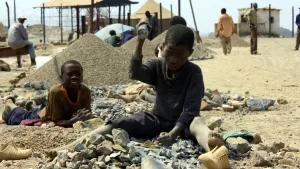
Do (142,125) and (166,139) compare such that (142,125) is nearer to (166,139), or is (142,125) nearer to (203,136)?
(166,139)

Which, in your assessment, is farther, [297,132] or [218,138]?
[297,132]

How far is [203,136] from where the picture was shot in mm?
→ 3812

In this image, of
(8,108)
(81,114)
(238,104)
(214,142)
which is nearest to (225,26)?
(238,104)

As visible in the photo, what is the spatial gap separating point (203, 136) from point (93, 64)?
18.9 feet

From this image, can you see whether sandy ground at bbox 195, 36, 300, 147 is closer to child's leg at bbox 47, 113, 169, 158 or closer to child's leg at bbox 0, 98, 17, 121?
child's leg at bbox 47, 113, 169, 158

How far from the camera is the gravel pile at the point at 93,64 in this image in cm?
920

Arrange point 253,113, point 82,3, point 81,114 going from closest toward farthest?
point 81,114 → point 253,113 → point 82,3

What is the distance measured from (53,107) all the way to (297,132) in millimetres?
2325

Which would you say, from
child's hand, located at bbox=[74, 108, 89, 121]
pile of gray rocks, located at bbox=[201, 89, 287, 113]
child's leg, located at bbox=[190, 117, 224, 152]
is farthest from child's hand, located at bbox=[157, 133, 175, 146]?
pile of gray rocks, located at bbox=[201, 89, 287, 113]

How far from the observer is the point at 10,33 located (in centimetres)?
1352

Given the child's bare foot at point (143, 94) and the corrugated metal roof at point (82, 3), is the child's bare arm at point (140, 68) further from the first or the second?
the corrugated metal roof at point (82, 3)

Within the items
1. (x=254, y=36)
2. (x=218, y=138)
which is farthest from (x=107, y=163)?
(x=254, y=36)

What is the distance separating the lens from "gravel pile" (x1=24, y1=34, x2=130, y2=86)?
920 centimetres

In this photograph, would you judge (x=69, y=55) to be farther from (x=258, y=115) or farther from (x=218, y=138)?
(x=218, y=138)
